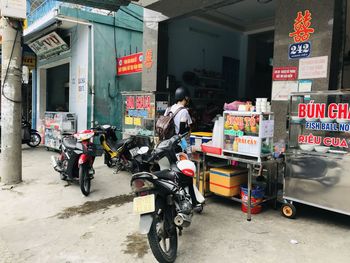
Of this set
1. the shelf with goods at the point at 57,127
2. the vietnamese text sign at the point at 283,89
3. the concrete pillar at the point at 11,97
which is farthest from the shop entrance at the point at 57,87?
the vietnamese text sign at the point at 283,89

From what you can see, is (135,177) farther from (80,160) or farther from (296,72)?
(296,72)

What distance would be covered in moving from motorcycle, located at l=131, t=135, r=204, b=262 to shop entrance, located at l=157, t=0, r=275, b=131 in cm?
365

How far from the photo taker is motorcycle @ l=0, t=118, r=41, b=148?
930 cm

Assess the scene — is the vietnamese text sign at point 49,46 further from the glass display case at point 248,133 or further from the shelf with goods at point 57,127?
the glass display case at point 248,133

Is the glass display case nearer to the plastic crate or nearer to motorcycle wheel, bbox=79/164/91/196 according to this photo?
the plastic crate

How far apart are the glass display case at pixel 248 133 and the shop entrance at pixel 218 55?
2.78 meters

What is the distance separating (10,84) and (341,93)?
5078 mm

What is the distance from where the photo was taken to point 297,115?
12.8 ft

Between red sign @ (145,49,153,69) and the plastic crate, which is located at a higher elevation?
red sign @ (145,49,153,69)

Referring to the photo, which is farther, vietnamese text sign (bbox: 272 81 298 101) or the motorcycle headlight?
vietnamese text sign (bbox: 272 81 298 101)

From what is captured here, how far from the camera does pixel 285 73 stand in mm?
4344

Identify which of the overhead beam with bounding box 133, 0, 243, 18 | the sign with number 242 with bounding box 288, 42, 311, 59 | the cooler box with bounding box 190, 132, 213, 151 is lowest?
the cooler box with bounding box 190, 132, 213, 151

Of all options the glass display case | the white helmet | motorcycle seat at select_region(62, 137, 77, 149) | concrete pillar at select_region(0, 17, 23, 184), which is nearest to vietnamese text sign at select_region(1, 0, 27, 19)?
concrete pillar at select_region(0, 17, 23, 184)

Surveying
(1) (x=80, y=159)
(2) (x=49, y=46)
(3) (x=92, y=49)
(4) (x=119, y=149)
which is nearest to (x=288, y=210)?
(1) (x=80, y=159)
